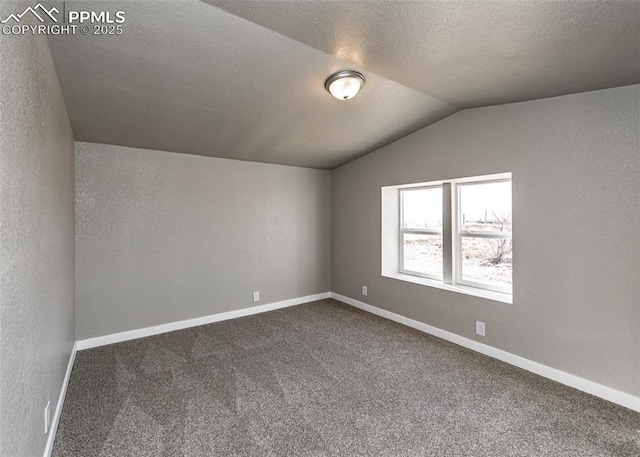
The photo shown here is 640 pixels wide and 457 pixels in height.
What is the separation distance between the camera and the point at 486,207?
10.5ft

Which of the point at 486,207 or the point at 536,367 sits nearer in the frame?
the point at 536,367

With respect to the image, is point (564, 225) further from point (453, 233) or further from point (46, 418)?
point (46, 418)

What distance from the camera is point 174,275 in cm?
362

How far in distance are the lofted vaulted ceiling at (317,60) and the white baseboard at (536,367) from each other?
7.25 feet

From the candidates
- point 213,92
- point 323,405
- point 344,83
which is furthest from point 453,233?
point 213,92

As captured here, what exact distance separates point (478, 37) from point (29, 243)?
8.35 ft

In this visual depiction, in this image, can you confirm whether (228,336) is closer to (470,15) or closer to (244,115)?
(244,115)

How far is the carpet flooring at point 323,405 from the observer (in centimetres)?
177

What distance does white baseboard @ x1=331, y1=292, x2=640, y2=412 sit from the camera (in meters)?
2.15

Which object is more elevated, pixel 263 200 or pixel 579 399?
pixel 263 200

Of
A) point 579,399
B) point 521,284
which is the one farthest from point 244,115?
point 579,399

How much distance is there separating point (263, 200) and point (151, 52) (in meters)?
2.52

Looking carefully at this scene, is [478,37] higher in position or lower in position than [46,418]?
higher

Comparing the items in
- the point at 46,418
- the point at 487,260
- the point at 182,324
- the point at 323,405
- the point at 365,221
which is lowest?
the point at 323,405
